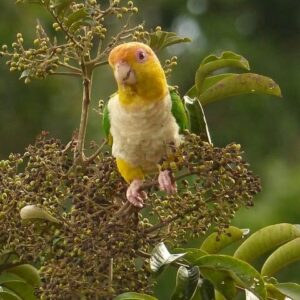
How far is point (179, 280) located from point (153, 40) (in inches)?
27.0

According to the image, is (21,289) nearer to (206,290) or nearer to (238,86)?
(206,290)

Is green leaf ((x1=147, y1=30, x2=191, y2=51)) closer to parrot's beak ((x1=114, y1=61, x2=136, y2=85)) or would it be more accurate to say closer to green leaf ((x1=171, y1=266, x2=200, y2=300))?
parrot's beak ((x1=114, y1=61, x2=136, y2=85))

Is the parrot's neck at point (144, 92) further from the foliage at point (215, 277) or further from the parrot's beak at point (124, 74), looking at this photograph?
the foliage at point (215, 277)

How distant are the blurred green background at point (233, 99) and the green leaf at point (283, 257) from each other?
18.6 feet

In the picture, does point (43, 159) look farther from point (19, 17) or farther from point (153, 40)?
point (19, 17)

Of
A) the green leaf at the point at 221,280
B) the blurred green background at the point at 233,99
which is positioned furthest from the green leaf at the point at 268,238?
the blurred green background at the point at 233,99

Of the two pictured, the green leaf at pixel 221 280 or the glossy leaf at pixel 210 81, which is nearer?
the green leaf at pixel 221 280

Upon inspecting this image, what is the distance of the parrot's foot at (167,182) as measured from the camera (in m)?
2.57

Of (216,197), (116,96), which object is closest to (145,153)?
(116,96)

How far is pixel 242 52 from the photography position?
15211 mm

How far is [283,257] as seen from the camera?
2.76 meters

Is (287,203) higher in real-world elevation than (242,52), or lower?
lower

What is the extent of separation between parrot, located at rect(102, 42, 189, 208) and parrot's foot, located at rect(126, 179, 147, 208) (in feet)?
0.40

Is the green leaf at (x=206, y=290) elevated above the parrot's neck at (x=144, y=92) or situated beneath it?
situated beneath
